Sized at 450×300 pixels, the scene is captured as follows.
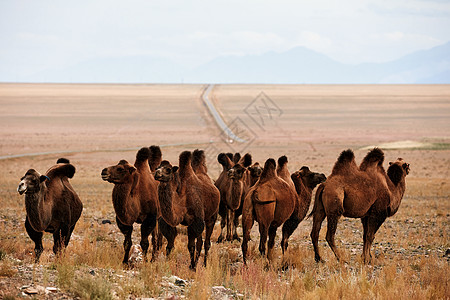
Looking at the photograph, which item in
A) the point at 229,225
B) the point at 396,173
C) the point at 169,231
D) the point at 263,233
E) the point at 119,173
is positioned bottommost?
the point at 229,225

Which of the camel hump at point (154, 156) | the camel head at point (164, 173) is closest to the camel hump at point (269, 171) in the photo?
the camel head at point (164, 173)

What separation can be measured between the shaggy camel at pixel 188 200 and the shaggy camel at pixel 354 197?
185 centimetres

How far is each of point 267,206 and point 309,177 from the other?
6.55 feet

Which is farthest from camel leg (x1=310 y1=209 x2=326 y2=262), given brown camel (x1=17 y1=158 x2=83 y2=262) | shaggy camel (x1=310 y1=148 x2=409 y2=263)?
brown camel (x1=17 y1=158 x2=83 y2=262)

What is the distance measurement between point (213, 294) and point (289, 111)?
91.2 m

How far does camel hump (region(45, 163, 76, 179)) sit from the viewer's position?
1024cm

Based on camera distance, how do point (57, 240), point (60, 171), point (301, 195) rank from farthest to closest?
point (301, 195) → point (60, 171) → point (57, 240)

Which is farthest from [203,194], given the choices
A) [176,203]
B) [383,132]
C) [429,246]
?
[383,132]

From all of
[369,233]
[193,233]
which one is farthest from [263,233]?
[369,233]

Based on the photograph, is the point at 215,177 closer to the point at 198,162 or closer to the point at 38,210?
the point at 198,162

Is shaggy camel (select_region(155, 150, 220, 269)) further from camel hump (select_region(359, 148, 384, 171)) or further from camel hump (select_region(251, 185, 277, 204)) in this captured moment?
camel hump (select_region(359, 148, 384, 171))

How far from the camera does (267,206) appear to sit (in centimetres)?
1044

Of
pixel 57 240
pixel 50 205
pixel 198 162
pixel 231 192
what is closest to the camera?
pixel 50 205

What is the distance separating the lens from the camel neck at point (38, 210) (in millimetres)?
9391
